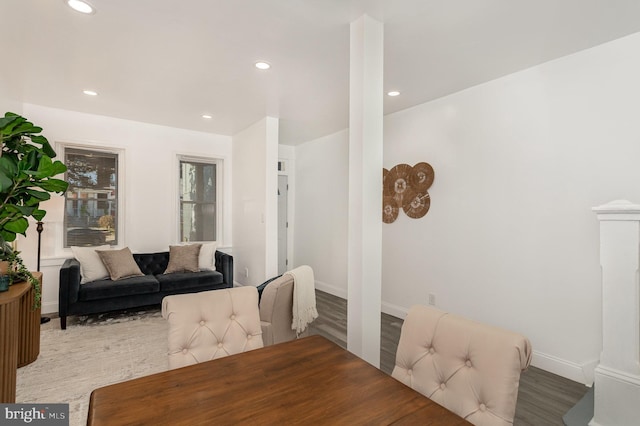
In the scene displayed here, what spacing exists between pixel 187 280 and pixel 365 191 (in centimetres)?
317

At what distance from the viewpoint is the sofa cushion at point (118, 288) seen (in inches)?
145

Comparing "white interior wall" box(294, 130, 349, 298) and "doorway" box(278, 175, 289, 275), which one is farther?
"doorway" box(278, 175, 289, 275)

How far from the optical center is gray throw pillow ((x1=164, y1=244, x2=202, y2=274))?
452 cm

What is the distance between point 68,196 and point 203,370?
14.5ft

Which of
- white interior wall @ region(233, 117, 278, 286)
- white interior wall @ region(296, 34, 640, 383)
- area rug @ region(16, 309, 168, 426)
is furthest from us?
white interior wall @ region(233, 117, 278, 286)

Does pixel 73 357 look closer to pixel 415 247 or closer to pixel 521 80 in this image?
pixel 415 247

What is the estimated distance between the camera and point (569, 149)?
8.75 ft

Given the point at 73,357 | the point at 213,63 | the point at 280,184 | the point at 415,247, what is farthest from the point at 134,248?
the point at 415,247

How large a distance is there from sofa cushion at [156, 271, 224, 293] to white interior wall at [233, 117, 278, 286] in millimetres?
558

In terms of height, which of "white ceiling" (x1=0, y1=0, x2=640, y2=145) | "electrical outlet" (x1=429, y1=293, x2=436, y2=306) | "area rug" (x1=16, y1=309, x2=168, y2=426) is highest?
"white ceiling" (x1=0, y1=0, x2=640, y2=145)

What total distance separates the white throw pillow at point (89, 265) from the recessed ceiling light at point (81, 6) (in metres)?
2.89

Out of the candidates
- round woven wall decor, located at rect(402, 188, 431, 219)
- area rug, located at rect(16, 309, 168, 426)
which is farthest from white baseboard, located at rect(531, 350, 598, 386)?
area rug, located at rect(16, 309, 168, 426)

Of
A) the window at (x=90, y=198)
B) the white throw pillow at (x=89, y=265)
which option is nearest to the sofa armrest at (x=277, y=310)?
the white throw pillow at (x=89, y=265)

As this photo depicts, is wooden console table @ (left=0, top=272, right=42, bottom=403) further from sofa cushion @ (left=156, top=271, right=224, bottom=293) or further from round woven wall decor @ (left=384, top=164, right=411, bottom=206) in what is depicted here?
round woven wall decor @ (left=384, top=164, right=411, bottom=206)
